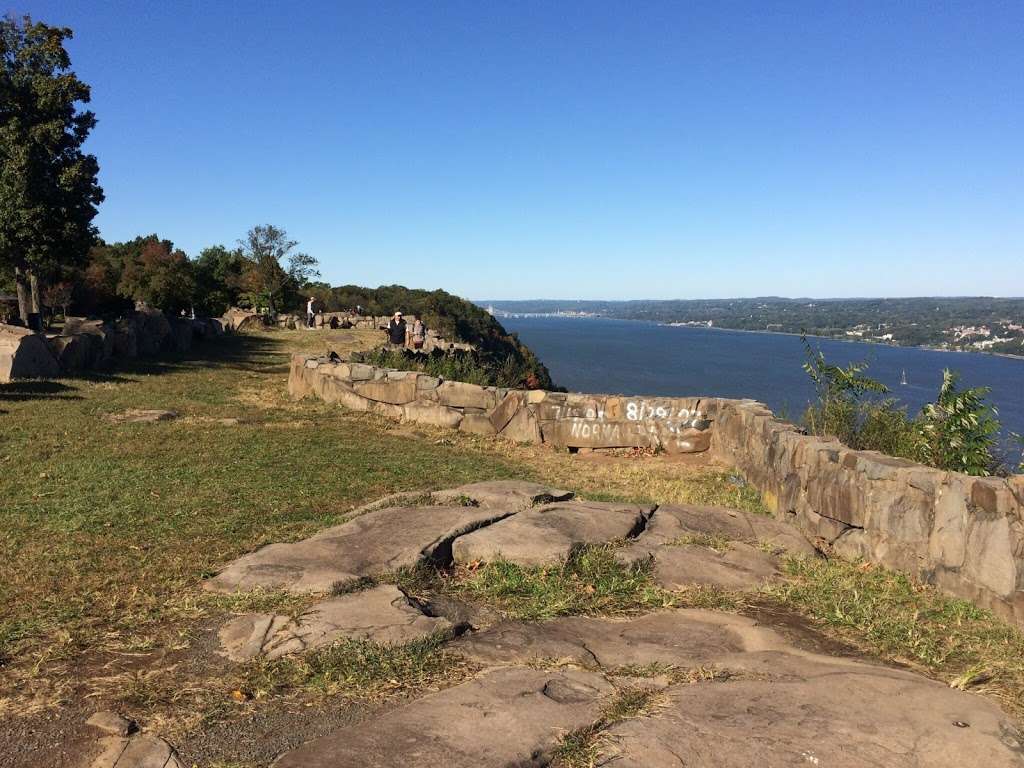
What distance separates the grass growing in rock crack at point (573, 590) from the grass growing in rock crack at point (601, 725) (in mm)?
1176

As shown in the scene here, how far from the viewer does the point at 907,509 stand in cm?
623

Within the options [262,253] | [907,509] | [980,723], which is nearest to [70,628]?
[980,723]

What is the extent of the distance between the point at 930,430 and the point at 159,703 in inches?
303

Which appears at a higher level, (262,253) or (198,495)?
(262,253)

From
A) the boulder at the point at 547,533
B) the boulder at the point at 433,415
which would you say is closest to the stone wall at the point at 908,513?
the boulder at the point at 547,533

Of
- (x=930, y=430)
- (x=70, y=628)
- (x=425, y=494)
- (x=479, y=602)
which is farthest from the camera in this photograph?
(x=930, y=430)

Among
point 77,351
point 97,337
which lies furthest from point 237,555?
point 97,337

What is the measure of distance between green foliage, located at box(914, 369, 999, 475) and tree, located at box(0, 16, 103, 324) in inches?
894

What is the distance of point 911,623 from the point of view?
5012 millimetres

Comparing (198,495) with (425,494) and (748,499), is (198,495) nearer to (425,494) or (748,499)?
(425,494)

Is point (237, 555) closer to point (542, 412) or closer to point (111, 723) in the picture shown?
point (111, 723)

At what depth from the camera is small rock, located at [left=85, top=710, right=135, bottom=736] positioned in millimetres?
3406

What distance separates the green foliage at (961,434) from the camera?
7957mm

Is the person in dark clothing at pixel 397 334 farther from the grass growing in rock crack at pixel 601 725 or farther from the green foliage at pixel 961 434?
the grass growing in rock crack at pixel 601 725
